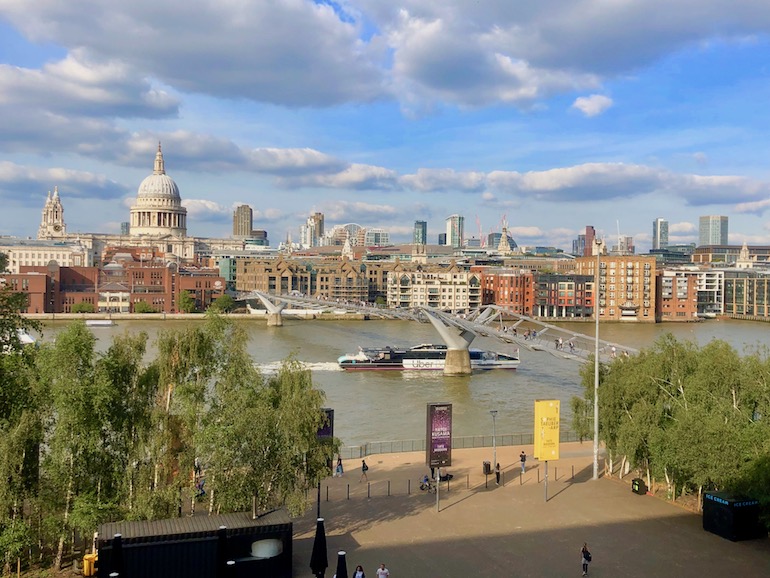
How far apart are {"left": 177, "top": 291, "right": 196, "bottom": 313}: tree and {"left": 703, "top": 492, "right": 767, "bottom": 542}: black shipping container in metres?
71.6

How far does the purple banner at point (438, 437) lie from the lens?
49.2ft

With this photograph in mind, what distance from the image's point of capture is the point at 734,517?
12852 millimetres

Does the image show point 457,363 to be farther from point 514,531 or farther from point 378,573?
point 378,573

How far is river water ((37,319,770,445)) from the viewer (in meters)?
24.9

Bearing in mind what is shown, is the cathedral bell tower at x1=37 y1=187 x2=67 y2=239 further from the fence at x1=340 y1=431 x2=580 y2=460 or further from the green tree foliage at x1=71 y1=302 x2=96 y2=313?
the fence at x1=340 y1=431 x2=580 y2=460

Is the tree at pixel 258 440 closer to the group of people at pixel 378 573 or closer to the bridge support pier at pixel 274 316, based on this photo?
the group of people at pixel 378 573

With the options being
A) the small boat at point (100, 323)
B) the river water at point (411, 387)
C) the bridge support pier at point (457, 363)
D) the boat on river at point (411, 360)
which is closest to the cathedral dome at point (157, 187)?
the small boat at point (100, 323)

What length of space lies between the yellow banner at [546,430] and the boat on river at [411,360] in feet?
78.5

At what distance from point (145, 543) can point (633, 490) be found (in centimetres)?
1014

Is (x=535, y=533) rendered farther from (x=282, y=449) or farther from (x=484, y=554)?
(x=282, y=449)

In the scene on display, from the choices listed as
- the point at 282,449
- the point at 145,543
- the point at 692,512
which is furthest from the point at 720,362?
the point at 145,543

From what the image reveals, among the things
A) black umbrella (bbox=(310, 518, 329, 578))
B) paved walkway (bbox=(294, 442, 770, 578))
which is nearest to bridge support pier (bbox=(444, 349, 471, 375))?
paved walkway (bbox=(294, 442, 770, 578))

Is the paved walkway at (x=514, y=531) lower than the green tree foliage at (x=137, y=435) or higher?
lower

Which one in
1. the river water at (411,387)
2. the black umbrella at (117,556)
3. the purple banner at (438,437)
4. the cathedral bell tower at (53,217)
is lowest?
the river water at (411,387)
